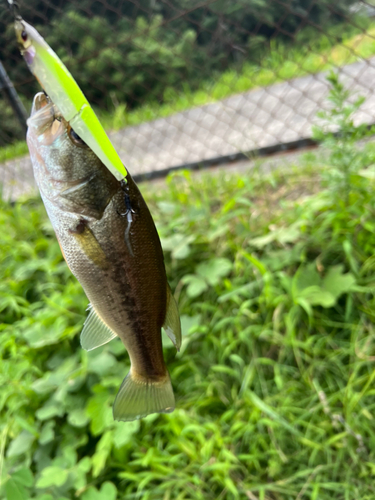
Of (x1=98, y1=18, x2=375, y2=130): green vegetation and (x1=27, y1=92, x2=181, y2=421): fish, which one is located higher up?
(x1=27, y1=92, x2=181, y2=421): fish

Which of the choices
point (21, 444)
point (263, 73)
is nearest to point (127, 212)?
point (21, 444)

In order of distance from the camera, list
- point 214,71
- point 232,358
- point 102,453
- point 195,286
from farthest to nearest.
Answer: point 214,71 → point 195,286 → point 232,358 → point 102,453

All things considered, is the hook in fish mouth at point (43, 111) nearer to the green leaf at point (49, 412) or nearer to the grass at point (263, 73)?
the green leaf at point (49, 412)

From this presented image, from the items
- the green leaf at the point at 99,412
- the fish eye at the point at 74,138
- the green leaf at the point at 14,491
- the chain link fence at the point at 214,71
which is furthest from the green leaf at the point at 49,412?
the chain link fence at the point at 214,71

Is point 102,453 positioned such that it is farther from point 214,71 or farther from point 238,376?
point 214,71

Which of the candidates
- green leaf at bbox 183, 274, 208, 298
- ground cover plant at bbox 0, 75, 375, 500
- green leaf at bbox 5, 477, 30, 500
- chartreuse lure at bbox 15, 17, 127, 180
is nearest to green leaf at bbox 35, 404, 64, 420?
ground cover plant at bbox 0, 75, 375, 500

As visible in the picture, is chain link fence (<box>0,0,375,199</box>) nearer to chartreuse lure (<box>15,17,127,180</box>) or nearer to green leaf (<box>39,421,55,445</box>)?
green leaf (<box>39,421,55,445</box>)

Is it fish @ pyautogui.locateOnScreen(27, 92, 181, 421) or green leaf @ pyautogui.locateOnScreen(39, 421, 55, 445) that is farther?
green leaf @ pyautogui.locateOnScreen(39, 421, 55, 445)
